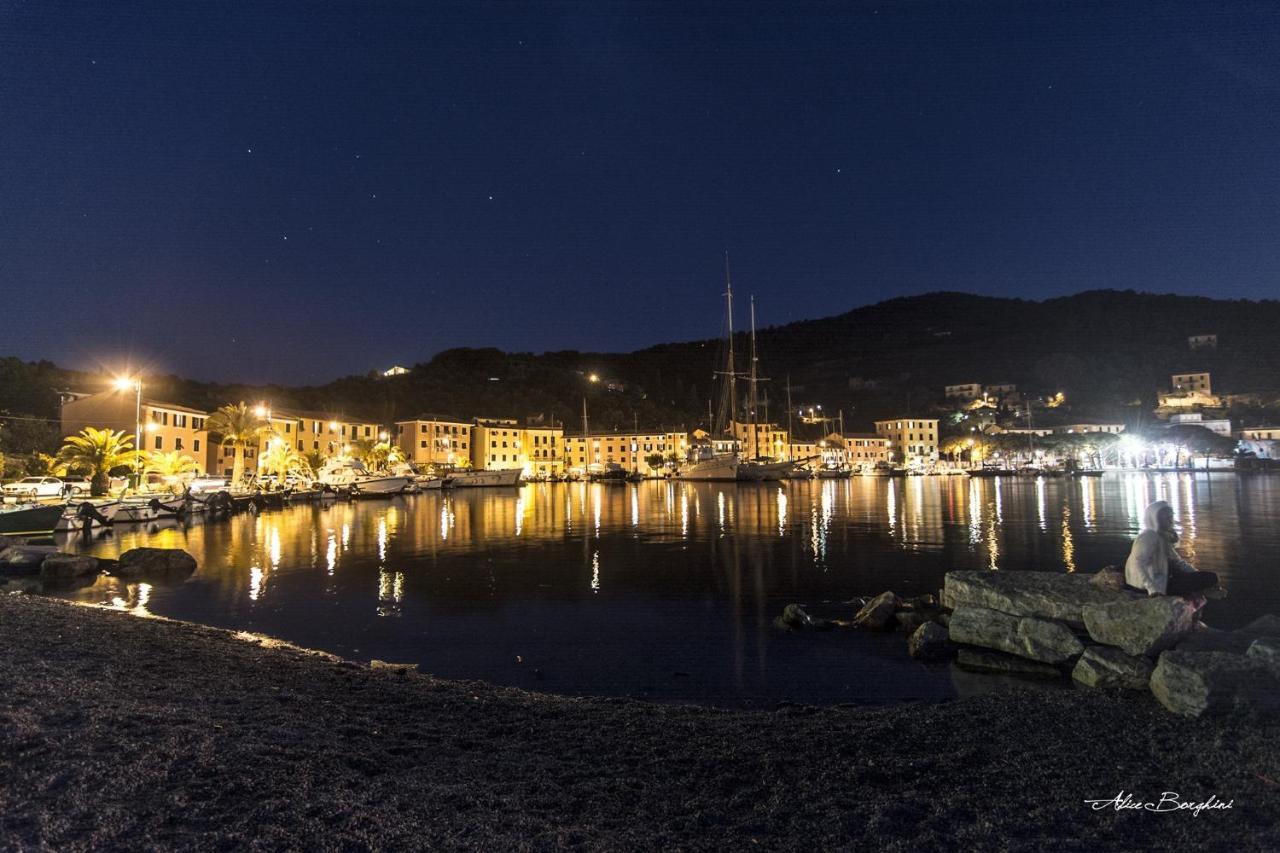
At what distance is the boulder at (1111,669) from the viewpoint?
770 cm

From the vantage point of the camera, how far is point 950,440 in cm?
15512

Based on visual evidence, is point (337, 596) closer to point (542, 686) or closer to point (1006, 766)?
point (542, 686)

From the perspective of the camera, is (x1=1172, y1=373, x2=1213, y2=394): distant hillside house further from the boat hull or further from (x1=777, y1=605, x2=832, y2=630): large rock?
(x1=777, y1=605, x2=832, y2=630): large rock

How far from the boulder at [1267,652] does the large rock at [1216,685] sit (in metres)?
0.06

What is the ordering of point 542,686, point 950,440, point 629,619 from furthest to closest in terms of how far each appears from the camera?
1. point 950,440
2. point 629,619
3. point 542,686

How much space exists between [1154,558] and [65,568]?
81.0 ft

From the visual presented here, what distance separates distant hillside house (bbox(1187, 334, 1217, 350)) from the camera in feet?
609

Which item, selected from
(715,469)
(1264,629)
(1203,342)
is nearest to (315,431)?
(715,469)

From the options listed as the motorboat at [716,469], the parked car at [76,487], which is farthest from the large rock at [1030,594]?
the motorboat at [716,469]

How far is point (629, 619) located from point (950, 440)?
159 metres

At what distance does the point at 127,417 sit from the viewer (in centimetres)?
6206

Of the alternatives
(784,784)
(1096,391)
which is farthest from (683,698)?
(1096,391)

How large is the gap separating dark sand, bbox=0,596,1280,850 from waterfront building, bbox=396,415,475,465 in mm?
102506

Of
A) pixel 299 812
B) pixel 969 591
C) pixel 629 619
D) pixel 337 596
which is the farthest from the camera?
pixel 337 596
